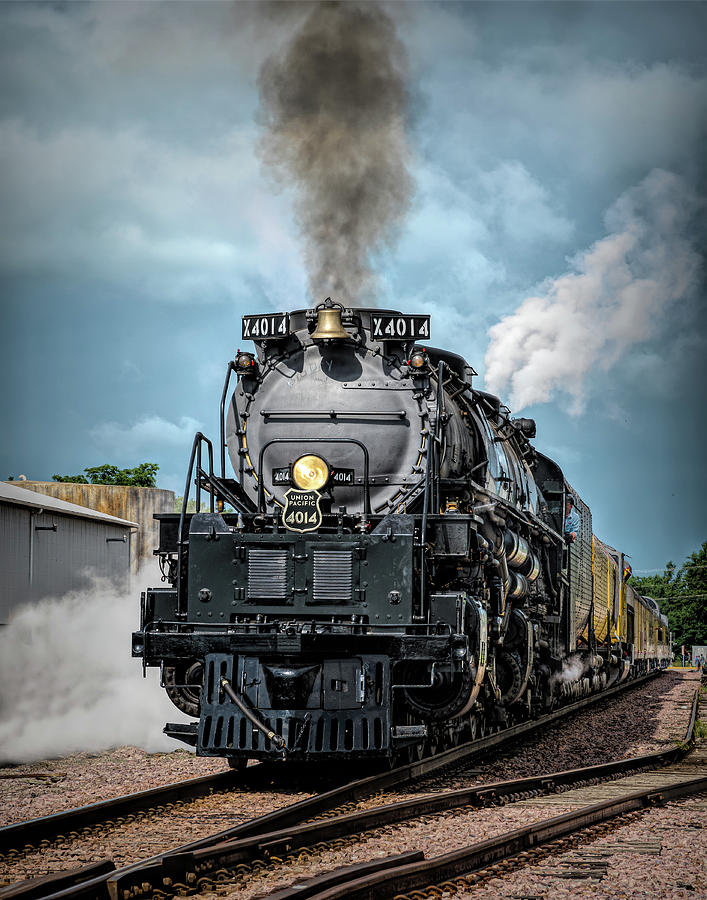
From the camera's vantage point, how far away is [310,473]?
9.63 metres

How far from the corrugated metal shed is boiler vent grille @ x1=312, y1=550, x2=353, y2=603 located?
24.8ft

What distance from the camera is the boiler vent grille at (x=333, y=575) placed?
9.25 metres

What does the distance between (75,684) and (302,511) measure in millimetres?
7385

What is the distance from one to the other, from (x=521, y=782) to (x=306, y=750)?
2.00m

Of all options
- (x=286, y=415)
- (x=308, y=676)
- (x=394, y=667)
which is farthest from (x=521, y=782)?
(x=286, y=415)

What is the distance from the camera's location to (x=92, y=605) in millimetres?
16891

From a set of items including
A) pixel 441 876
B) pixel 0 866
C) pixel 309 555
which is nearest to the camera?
pixel 441 876

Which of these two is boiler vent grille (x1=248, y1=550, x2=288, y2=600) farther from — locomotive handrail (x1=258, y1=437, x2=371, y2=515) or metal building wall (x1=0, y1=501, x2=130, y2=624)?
metal building wall (x1=0, y1=501, x2=130, y2=624)

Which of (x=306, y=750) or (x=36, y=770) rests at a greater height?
(x=306, y=750)

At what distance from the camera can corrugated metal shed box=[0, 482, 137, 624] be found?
15.6 metres

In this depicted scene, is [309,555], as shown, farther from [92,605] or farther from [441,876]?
[92,605]

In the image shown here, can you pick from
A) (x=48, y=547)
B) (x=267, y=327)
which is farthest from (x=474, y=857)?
(x=48, y=547)

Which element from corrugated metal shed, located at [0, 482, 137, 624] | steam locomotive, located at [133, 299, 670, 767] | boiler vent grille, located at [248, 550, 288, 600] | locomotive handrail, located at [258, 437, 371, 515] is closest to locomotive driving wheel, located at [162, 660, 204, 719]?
steam locomotive, located at [133, 299, 670, 767]

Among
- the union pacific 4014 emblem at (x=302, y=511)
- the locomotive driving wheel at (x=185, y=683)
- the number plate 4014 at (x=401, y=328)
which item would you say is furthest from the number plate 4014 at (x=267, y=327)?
the locomotive driving wheel at (x=185, y=683)
